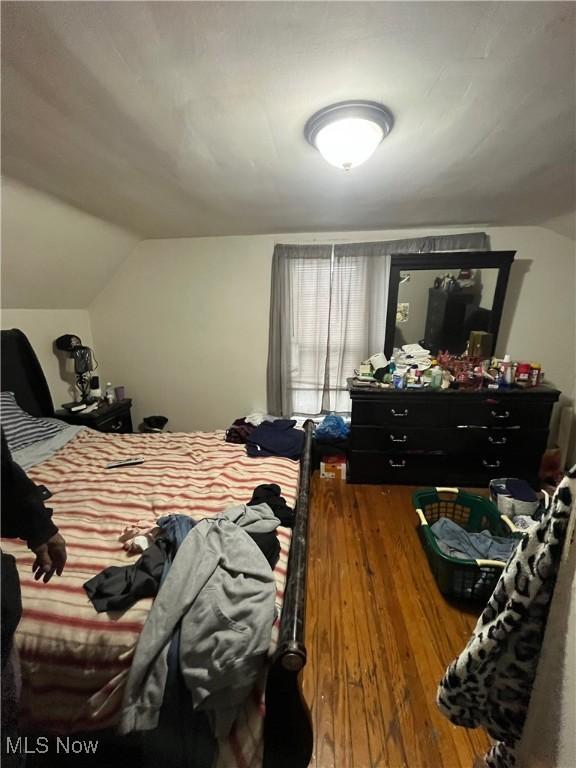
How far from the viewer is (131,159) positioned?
4.72 feet

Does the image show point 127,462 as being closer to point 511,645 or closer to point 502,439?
point 511,645

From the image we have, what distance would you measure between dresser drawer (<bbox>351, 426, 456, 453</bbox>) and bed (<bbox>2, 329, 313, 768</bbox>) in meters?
0.83

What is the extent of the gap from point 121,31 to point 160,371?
9.08ft

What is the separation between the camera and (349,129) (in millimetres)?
1138

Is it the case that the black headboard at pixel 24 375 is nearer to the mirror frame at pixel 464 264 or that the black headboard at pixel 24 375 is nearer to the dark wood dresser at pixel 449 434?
the dark wood dresser at pixel 449 434

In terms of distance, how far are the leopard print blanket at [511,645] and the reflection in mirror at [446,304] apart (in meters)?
2.36

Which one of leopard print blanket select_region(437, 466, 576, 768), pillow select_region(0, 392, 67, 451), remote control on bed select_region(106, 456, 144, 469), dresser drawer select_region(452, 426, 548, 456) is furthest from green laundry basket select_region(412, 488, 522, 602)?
pillow select_region(0, 392, 67, 451)

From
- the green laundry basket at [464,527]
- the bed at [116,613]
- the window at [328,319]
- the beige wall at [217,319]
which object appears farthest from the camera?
the window at [328,319]

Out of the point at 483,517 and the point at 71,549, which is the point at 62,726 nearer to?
the point at 71,549

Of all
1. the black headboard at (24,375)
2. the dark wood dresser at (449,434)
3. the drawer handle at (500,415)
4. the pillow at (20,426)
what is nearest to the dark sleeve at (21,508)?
the pillow at (20,426)

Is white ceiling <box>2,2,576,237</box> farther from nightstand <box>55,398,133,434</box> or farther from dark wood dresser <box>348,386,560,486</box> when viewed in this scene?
Result: nightstand <box>55,398,133,434</box>

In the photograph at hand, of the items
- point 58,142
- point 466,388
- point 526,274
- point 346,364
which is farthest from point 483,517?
point 58,142

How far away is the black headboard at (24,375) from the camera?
2.12 meters

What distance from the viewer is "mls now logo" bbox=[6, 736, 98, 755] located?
0.70 m
